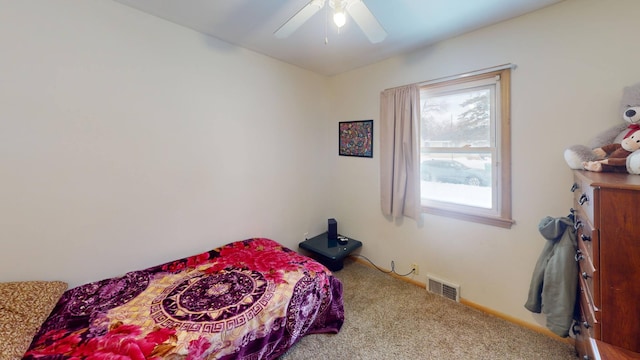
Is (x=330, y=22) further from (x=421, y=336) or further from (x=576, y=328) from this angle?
(x=576, y=328)

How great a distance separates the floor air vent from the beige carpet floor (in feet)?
0.17

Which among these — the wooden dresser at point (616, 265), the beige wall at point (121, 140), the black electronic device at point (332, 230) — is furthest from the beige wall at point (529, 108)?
the beige wall at point (121, 140)

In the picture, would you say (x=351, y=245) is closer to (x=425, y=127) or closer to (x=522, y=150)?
(x=425, y=127)

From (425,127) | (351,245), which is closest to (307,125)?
(425,127)

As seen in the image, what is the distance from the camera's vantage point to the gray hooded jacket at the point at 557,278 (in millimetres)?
1449

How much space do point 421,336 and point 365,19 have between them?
7.11ft

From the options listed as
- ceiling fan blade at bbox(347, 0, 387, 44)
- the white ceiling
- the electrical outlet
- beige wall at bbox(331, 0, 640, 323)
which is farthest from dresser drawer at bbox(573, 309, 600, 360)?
the white ceiling

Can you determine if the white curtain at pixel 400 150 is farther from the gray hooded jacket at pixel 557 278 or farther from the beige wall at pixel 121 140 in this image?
the beige wall at pixel 121 140

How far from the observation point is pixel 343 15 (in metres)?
1.23

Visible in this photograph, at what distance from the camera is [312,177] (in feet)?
10.2

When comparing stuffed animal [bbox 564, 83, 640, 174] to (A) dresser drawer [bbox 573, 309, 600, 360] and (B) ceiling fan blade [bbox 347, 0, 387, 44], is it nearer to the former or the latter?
(A) dresser drawer [bbox 573, 309, 600, 360]

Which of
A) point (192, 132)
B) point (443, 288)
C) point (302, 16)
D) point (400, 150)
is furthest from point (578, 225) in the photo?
point (192, 132)

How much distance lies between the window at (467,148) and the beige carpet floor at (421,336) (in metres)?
0.80

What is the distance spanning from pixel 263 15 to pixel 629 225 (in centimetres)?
228
